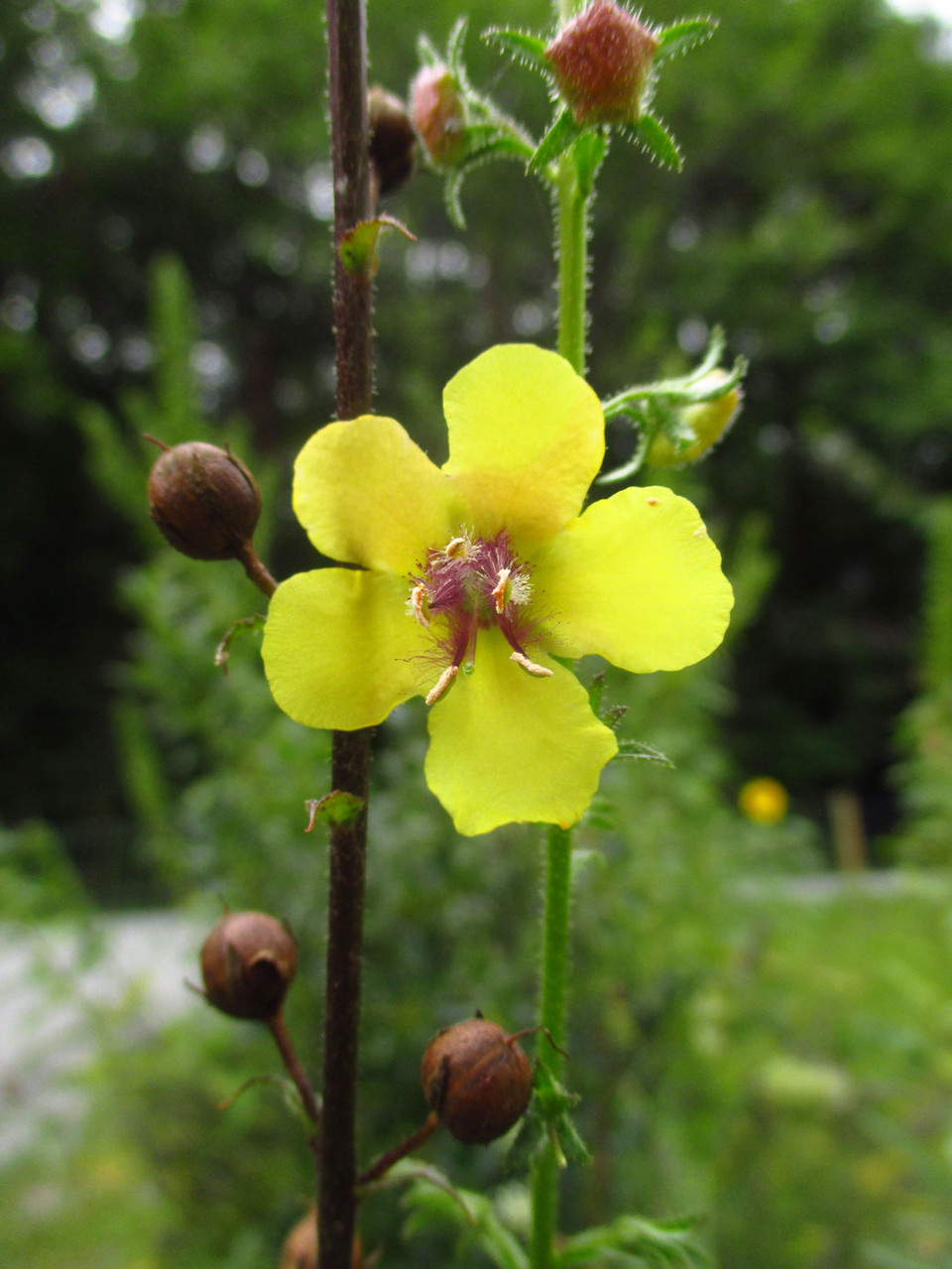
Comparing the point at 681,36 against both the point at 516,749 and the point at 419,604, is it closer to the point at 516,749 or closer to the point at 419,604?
the point at 419,604

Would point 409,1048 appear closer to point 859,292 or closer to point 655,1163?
point 655,1163

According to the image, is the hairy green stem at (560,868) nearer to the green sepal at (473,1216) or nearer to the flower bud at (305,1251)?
the green sepal at (473,1216)

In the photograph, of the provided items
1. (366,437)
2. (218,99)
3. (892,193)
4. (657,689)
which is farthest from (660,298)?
(366,437)

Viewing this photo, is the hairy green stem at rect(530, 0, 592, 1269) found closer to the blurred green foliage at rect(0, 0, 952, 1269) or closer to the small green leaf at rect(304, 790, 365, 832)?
the blurred green foliage at rect(0, 0, 952, 1269)

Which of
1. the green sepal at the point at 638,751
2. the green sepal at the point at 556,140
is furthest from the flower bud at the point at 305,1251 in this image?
the green sepal at the point at 556,140

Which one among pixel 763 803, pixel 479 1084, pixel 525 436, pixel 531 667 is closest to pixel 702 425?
pixel 525 436
